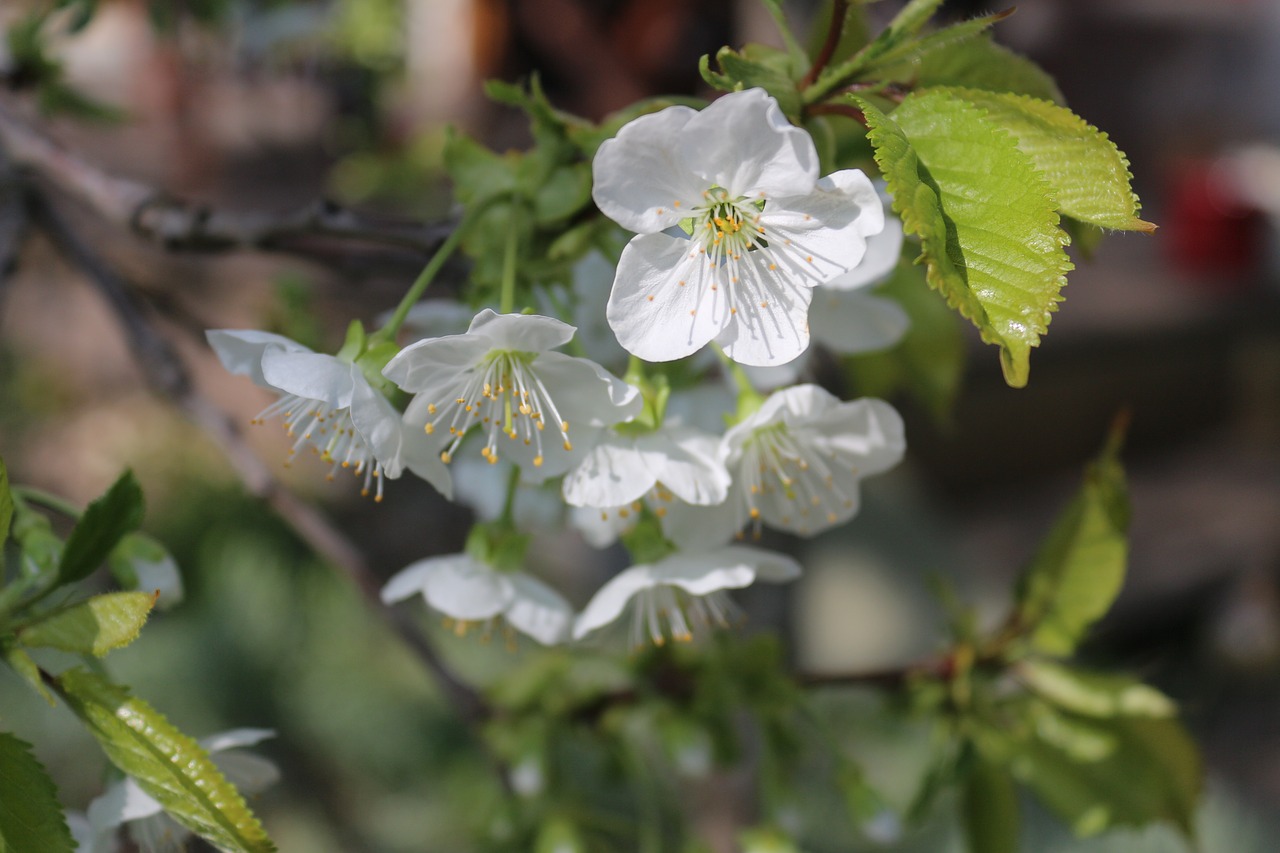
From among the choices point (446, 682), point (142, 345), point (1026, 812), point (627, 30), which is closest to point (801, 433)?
point (446, 682)

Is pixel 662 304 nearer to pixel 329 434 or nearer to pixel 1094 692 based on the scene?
pixel 329 434

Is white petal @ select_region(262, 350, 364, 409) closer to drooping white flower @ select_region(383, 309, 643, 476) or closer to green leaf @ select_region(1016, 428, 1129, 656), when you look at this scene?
drooping white flower @ select_region(383, 309, 643, 476)

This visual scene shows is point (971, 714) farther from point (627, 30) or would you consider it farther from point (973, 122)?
point (627, 30)

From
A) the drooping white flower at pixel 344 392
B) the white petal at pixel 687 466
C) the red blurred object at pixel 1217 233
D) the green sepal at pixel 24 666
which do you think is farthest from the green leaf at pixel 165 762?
the red blurred object at pixel 1217 233

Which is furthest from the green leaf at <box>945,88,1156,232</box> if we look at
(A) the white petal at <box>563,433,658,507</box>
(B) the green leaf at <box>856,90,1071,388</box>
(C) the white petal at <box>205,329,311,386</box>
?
(C) the white petal at <box>205,329,311,386</box>

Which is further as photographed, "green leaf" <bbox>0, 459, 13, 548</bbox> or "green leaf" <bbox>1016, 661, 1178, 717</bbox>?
"green leaf" <bbox>1016, 661, 1178, 717</bbox>

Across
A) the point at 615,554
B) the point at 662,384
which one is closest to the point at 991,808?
the point at 662,384
